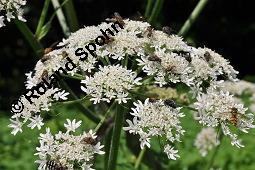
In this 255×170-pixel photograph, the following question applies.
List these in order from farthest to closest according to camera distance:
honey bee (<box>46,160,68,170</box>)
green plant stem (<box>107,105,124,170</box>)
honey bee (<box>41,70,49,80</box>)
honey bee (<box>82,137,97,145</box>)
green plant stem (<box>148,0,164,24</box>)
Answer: green plant stem (<box>148,0,164,24</box>)
honey bee (<box>41,70,49,80</box>)
green plant stem (<box>107,105,124,170</box>)
honey bee (<box>82,137,97,145</box>)
honey bee (<box>46,160,68,170</box>)

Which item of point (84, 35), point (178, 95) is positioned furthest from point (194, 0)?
point (84, 35)

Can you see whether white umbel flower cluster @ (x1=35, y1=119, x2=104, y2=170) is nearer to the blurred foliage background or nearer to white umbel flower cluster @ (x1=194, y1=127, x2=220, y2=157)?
white umbel flower cluster @ (x1=194, y1=127, x2=220, y2=157)

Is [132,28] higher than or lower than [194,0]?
lower

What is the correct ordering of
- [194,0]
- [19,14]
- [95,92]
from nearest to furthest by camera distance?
1. [95,92]
2. [19,14]
3. [194,0]

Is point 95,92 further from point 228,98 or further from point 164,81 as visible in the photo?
point 228,98

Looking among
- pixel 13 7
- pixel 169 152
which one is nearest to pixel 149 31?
pixel 169 152

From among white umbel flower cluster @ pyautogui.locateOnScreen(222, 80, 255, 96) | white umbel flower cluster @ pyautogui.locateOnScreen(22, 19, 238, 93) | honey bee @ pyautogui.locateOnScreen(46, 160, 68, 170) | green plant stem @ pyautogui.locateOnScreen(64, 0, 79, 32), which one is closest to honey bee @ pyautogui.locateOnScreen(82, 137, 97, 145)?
honey bee @ pyautogui.locateOnScreen(46, 160, 68, 170)

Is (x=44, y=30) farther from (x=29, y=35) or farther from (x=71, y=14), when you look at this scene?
(x=71, y=14)
